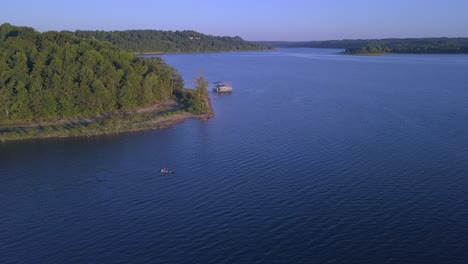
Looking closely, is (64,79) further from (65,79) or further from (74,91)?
(74,91)

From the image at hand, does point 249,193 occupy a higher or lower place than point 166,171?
lower

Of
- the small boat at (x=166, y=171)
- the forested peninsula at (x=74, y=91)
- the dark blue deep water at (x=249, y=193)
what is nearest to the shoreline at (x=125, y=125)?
the forested peninsula at (x=74, y=91)

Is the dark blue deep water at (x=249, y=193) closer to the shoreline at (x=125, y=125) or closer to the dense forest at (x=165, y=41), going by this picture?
the shoreline at (x=125, y=125)

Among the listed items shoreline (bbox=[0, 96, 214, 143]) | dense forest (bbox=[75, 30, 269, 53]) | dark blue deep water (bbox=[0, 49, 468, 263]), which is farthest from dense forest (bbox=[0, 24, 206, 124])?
dense forest (bbox=[75, 30, 269, 53])

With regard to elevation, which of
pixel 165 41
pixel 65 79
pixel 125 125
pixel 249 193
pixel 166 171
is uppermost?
pixel 165 41

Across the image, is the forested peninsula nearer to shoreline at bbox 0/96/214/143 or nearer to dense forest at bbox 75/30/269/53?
shoreline at bbox 0/96/214/143

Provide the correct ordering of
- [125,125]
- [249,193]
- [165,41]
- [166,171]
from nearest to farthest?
[249,193] → [166,171] → [125,125] → [165,41]

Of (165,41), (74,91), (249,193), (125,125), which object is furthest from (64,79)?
(165,41)

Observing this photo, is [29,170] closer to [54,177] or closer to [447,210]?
[54,177]
